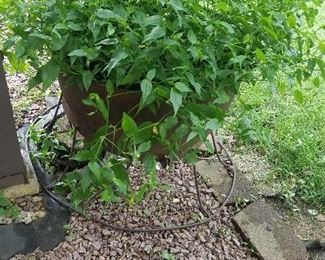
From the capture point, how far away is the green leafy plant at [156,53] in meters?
1.21

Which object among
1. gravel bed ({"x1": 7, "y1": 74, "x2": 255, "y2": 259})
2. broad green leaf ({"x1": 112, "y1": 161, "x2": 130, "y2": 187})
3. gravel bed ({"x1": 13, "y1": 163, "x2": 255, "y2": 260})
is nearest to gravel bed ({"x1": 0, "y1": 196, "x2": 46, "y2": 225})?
gravel bed ({"x1": 7, "y1": 74, "x2": 255, "y2": 259})

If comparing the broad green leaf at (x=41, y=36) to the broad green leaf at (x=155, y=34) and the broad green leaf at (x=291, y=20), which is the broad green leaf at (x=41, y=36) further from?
the broad green leaf at (x=291, y=20)

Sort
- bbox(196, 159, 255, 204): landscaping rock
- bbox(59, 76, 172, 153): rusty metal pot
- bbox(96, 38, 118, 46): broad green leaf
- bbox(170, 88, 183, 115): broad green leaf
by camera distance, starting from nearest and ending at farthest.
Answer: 1. bbox(170, 88, 183, 115): broad green leaf
2. bbox(96, 38, 118, 46): broad green leaf
3. bbox(59, 76, 172, 153): rusty metal pot
4. bbox(196, 159, 255, 204): landscaping rock

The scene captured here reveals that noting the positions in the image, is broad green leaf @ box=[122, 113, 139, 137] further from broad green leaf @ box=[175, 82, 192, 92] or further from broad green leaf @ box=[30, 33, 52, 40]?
broad green leaf @ box=[30, 33, 52, 40]

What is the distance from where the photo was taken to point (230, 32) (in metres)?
1.28

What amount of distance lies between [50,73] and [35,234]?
2.12ft

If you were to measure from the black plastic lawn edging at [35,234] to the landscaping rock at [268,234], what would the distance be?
0.67 meters

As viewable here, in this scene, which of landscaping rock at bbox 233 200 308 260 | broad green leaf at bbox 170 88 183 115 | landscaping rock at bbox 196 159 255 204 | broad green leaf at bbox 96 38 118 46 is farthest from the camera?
landscaping rock at bbox 196 159 255 204

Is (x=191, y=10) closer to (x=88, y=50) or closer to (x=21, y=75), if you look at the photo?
(x=88, y=50)

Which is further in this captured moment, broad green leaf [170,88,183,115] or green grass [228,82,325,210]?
green grass [228,82,325,210]

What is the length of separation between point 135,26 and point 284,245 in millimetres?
1012

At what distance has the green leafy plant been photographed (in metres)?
1.21

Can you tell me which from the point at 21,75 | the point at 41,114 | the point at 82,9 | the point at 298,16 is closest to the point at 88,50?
the point at 82,9

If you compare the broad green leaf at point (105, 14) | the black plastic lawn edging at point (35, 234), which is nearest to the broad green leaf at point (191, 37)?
the broad green leaf at point (105, 14)
